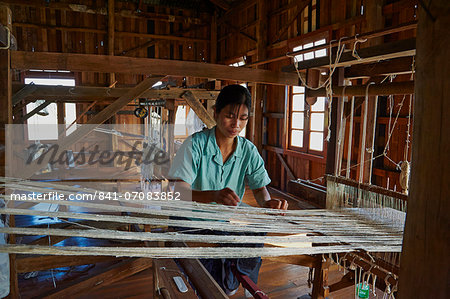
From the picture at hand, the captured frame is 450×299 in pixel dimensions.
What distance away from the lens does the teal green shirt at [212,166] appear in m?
1.45

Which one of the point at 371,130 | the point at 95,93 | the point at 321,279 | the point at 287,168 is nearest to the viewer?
the point at 321,279

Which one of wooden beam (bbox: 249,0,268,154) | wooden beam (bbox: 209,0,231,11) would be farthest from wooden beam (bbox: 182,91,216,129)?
wooden beam (bbox: 209,0,231,11)

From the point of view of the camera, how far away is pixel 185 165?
1443 mm

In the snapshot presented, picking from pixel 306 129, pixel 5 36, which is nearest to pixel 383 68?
pixel 5 36

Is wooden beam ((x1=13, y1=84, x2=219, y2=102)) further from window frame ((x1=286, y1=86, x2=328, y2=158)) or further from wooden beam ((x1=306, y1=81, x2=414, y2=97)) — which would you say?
wooden beam ((x1=306, y1=81, x2=414, y2=97))

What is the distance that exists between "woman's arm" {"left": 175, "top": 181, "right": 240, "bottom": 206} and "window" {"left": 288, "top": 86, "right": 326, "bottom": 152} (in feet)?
11.2

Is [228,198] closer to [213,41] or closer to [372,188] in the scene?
[372,188]

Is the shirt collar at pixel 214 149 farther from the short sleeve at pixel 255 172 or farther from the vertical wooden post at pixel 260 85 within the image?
the vertical wooden post at pixel 260 85

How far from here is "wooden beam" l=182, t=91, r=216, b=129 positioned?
125 inches

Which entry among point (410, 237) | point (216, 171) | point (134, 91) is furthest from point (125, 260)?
point (410, 237)

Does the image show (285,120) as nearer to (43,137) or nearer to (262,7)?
(262,7)

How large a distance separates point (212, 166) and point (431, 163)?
1.16m

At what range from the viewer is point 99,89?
3492 millimetres

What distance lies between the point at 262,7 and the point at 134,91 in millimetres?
4493
